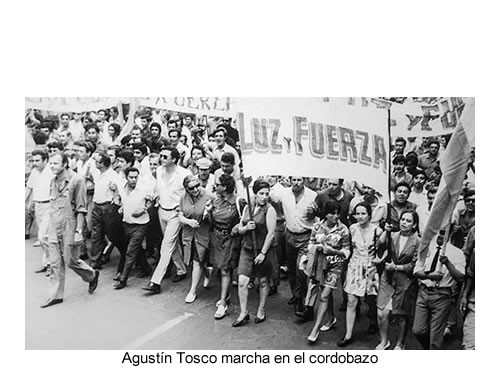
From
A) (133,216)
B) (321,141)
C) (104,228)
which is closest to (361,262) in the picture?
(321,141)

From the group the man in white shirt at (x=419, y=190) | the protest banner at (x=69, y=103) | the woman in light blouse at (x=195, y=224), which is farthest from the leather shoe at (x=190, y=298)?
the man in white shirt at (x=419, y=190)

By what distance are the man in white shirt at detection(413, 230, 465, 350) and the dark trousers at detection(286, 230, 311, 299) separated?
745mm

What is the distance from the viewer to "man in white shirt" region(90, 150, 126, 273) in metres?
3.92

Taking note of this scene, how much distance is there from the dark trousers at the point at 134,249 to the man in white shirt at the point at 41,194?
1.79 ft

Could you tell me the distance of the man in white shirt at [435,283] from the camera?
3.69 metres

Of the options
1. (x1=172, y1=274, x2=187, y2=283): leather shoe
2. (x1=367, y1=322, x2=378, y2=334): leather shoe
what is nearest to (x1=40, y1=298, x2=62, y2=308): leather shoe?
(x1=172, y1=274, x2=187, y2=283): leather shoe

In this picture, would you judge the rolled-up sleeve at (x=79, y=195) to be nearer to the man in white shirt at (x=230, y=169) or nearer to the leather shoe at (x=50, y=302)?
the leather shoe at (x=50, y=302)

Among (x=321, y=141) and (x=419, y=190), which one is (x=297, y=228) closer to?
(x=321, y=141)

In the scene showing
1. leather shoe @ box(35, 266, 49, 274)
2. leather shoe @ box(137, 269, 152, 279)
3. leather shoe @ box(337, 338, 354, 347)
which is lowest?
leather shoe @ box(337, 338, 354, 347)

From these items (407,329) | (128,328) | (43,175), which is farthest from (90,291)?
(407,329)

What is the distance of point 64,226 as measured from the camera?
3.93 metres

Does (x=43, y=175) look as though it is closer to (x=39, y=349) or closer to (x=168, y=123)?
(x=168, y=123)

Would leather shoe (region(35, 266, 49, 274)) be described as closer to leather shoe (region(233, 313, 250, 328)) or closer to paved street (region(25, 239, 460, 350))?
paved street (region(25, 239, 460, 350))

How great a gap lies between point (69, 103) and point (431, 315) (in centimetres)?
283
